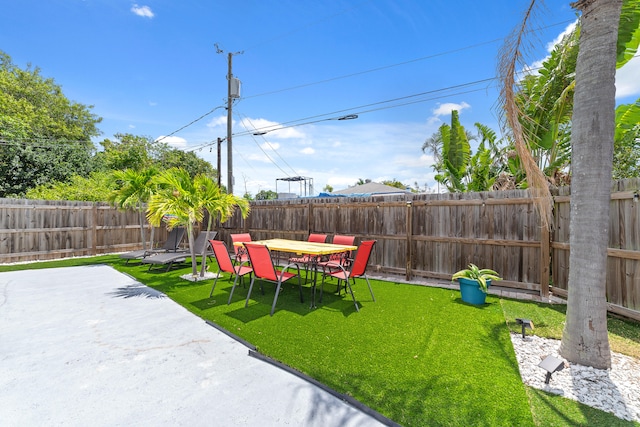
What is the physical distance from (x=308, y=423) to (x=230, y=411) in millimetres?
621

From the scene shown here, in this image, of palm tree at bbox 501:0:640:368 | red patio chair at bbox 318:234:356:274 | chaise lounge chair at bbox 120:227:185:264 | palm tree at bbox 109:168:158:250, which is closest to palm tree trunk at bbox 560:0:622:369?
palm tree at bbox 501:0:640:368

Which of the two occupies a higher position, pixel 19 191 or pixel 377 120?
pixel 377 120

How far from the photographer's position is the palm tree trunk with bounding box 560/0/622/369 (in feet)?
8.68

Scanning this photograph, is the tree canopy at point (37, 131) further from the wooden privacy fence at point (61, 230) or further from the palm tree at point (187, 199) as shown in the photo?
the palm tree at point (187, 199)

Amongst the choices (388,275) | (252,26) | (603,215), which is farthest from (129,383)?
(252,26)

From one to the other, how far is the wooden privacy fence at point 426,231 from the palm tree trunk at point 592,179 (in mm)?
1935

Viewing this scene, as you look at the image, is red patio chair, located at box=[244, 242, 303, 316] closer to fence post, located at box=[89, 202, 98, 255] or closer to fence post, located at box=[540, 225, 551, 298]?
fence post, located at box=[540, 225, 551, 298]

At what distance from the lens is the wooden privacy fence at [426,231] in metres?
4.10

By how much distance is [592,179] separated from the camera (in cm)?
267

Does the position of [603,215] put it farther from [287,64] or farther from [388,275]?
[287,64]

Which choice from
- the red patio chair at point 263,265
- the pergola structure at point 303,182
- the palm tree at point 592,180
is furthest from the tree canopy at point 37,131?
the palm tree at point 592,180

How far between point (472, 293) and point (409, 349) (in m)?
2.37

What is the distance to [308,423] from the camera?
2020 mm

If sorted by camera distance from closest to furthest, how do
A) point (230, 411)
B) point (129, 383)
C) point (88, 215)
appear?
point (230, 411) < point (129, 383) < point (88, 215)
